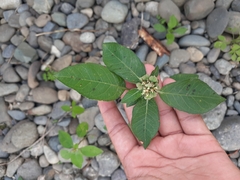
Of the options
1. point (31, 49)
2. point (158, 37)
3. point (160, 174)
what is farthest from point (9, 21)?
point (160, 174)

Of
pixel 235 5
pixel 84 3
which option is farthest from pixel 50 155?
pixel 235 5

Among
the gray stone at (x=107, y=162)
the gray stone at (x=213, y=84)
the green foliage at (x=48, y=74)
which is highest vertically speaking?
the gray stone at (x=213, y=84)

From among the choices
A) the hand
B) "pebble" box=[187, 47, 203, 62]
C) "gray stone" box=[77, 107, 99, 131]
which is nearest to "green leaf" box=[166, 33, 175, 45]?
"pebble" box=[187, 47, 203, 62]

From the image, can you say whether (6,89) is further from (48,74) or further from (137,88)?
(137,88)

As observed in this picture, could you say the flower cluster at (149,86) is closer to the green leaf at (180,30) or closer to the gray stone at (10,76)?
the green leaf at (180,30)

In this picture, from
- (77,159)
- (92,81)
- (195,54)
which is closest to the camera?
(92,81)

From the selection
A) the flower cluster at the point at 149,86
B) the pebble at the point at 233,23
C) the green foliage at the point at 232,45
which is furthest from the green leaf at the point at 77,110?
the pebble at the point at 233,23
